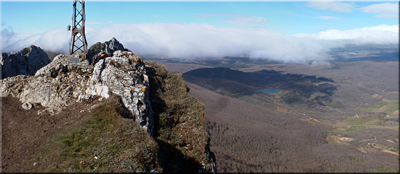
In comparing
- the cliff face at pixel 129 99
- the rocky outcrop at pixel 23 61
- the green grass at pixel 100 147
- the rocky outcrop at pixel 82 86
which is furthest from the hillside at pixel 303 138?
the green grass at pixel 100 147

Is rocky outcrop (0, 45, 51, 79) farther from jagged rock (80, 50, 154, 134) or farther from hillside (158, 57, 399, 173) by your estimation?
hillside (158, 57, 399, 173)

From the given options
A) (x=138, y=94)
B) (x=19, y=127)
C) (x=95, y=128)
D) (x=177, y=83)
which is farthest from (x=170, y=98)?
(x=19, y=127)

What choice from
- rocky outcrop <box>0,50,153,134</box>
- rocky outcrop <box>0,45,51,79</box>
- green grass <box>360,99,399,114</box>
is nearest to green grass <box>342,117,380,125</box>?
green grass <box>360,99,399,114</box>

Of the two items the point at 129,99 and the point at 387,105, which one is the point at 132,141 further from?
the point at 387,105

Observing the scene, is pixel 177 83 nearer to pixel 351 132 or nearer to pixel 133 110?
pixel 133 110

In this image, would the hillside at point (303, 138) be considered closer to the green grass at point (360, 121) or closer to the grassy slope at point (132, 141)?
the green grass at point (360, 121)
